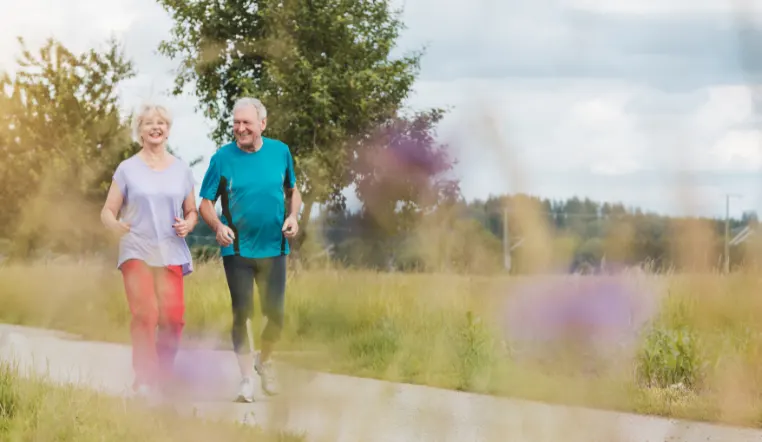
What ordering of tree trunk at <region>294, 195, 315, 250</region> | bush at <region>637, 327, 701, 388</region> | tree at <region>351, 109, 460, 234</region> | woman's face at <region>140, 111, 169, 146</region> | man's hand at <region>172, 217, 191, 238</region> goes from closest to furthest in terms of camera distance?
tree at <region>351, 109, 460, 234</region>, tree trunk at <region>294, 195, 315, 250</region>, man's hand at <region>172, 217, 191, 238</region>, woman's face at <region>140, 111, 169, 146</region>, bush at <region>637, 327, 701, 388</region>

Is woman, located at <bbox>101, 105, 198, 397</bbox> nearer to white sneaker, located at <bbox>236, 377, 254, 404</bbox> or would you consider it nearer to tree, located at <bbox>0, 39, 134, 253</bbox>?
white sneaker, located at <bbox>236, 377, 254, 404</bbox>

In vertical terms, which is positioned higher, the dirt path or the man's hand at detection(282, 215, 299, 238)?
the man's hand at detection(282, 215, 299, 238)

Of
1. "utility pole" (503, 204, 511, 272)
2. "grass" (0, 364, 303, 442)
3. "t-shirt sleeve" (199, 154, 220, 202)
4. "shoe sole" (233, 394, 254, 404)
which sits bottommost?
"shoe sole" (233, 394, 254, 404)

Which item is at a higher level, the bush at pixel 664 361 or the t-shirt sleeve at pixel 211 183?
the t-shirt sleeve at pixel 211 183

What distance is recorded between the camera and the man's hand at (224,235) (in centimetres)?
539

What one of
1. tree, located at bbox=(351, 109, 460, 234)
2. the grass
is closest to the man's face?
the grass

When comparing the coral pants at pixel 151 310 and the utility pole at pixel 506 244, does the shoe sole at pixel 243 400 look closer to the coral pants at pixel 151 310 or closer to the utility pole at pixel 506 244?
the coral pants at pixel 151 310

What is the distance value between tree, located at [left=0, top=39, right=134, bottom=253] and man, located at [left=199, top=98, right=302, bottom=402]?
907 centimetres

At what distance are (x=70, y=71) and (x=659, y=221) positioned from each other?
16.2 metres

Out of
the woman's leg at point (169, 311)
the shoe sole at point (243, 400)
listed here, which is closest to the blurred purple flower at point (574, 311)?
the woman's leg at point (169, 311)

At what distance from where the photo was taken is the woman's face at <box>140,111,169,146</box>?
547cm

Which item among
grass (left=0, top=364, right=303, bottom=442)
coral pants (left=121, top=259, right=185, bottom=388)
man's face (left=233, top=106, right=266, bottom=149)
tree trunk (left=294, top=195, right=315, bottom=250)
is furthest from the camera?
man's face (left=233, top=106, right=266, bottom=149)

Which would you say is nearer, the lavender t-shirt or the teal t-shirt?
the lavender t-shirt

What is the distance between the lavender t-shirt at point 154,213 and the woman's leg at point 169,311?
15 centimetres
